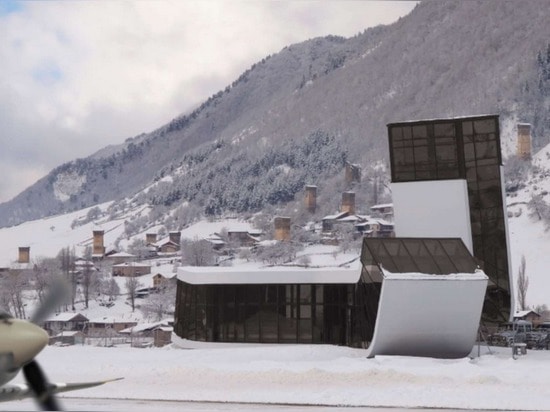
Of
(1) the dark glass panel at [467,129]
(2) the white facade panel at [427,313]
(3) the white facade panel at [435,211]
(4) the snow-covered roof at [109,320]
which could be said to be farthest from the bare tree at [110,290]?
(2) the white facade panel at [427,313]

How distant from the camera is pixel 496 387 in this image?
1490 inches

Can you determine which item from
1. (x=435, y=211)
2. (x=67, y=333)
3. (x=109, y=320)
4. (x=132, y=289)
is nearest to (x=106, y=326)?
(x=109, y=320)

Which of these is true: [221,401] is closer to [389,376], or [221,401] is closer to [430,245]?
[389,376]

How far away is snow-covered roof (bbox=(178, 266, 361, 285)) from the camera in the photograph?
187ft

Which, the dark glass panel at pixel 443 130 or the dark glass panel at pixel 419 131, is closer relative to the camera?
the dark glass panel at pixel 443 130

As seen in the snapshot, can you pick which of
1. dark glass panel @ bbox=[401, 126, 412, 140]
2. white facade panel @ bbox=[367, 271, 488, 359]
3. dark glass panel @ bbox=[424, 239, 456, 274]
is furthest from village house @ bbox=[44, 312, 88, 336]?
white facade panel @ bbox=[367, 271, 488, 359]

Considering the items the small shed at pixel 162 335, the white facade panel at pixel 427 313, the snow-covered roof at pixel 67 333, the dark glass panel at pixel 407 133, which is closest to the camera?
the white facade panel at pixel 427 313

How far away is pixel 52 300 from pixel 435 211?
141 ft

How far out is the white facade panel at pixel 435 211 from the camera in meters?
60.3

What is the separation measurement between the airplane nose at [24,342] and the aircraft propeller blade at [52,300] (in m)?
1.28

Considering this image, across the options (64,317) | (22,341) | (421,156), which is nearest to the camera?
(22,341)

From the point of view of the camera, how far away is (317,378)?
132ft

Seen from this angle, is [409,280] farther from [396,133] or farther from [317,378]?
[396,133]

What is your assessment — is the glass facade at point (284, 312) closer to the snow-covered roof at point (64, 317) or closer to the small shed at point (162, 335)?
the small shed at point (162, 335)
